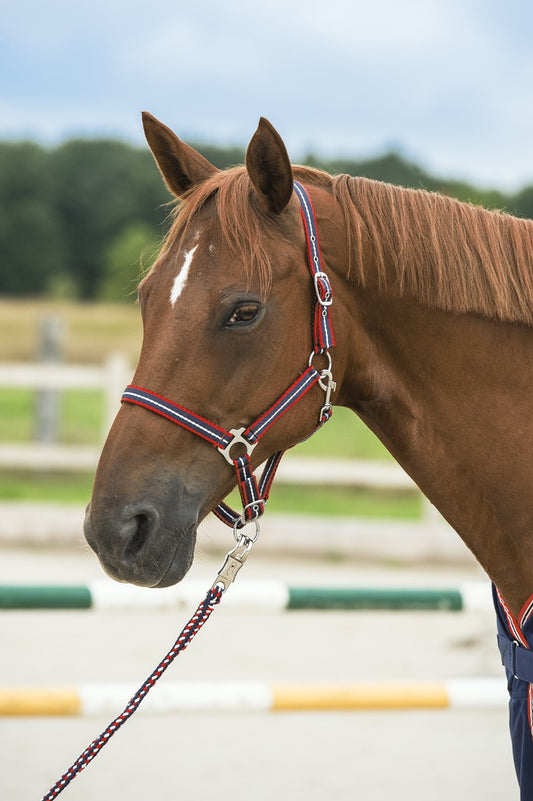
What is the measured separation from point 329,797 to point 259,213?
2892 mm

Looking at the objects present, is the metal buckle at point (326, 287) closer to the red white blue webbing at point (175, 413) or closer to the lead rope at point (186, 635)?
the red white blue webbing at point (175, 413)

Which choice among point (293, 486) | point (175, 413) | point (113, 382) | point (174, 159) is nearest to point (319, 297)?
point (175, 413)

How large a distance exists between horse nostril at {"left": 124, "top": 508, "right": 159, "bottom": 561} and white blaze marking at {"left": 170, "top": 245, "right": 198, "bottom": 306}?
0.46 m

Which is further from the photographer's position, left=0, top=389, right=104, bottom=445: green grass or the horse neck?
left=0, top=389, right=104, bottom=445: green grass

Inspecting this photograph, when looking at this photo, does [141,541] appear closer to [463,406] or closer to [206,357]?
[206,357]

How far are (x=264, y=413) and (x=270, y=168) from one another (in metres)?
0.56

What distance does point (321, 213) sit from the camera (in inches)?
82.2

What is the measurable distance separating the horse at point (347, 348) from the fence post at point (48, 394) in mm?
8792

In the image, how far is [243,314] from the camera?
1.94 metres

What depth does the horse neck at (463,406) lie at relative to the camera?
206 cm

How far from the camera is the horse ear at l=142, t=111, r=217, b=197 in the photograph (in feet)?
7.14

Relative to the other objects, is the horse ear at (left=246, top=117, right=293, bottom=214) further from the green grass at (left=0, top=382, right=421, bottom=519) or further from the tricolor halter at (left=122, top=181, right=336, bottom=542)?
the green grass at (left=0, top=382, right=421, bottom=519)

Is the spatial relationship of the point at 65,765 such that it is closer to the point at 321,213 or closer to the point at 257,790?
the point at 257,790

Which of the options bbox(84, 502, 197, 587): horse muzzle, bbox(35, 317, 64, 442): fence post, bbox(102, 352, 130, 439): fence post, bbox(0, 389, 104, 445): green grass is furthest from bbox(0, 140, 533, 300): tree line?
bbox(84, 502, 197, 587): horse muzzle
